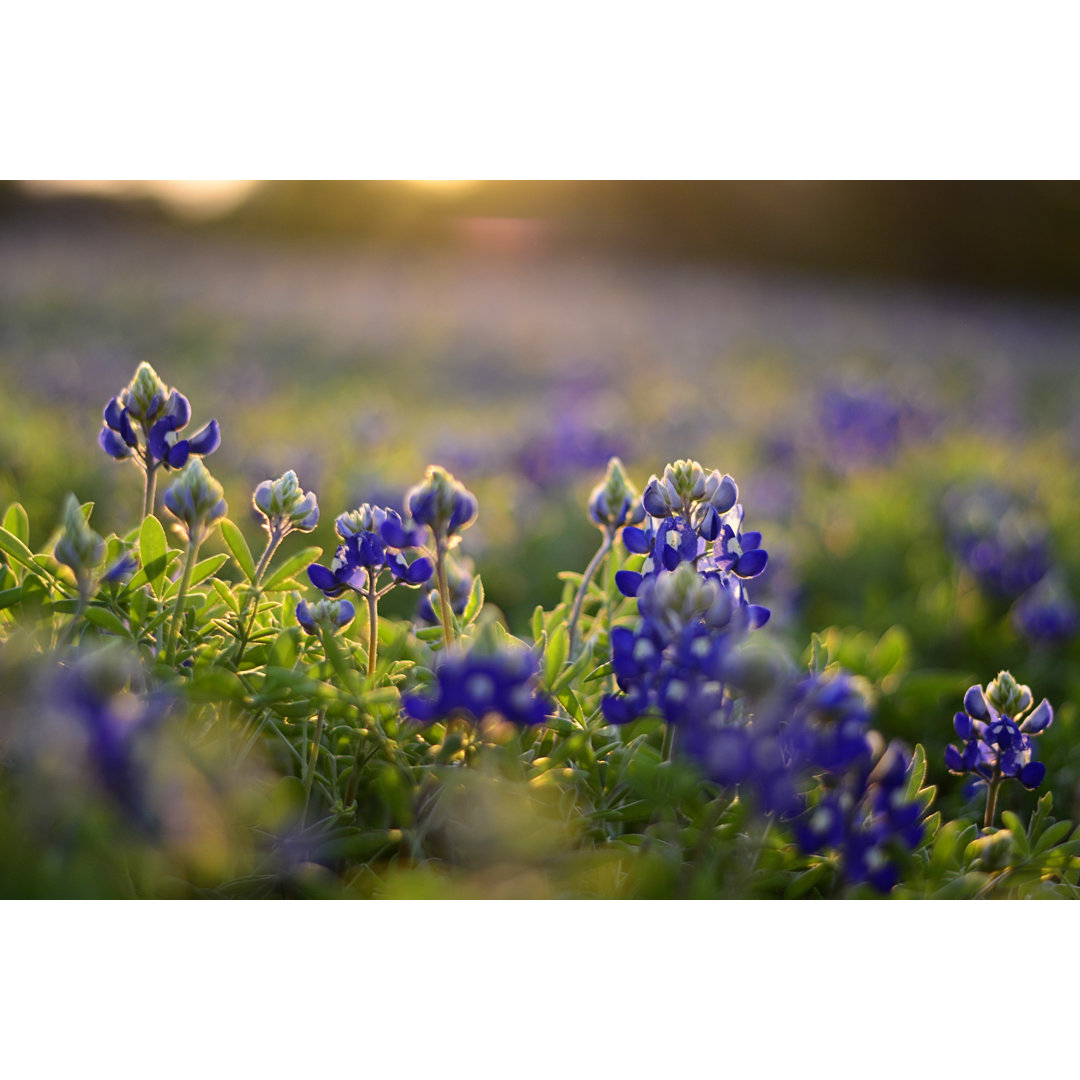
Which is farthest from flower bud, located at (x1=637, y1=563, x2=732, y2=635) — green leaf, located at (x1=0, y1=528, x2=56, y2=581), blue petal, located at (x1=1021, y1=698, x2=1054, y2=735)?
green leaf, located at (x1=0, y1=528, x2=56, y2=581)

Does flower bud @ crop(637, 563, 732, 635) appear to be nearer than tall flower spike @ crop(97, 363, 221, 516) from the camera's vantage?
Yes

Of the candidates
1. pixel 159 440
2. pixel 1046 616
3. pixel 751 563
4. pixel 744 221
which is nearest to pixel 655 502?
pixel 751 563

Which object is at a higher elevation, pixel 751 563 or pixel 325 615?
pixel 751 563

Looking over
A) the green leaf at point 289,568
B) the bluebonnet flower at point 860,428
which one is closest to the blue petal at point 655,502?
the green leaf at point 289,568

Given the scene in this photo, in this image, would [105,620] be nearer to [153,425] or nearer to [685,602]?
[153,425]

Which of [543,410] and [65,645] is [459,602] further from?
[543,410]

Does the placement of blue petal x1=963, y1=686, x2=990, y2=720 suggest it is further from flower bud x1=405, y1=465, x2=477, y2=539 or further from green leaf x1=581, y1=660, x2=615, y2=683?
flower bud x1=405, y1=465, x2=477, y2=539
